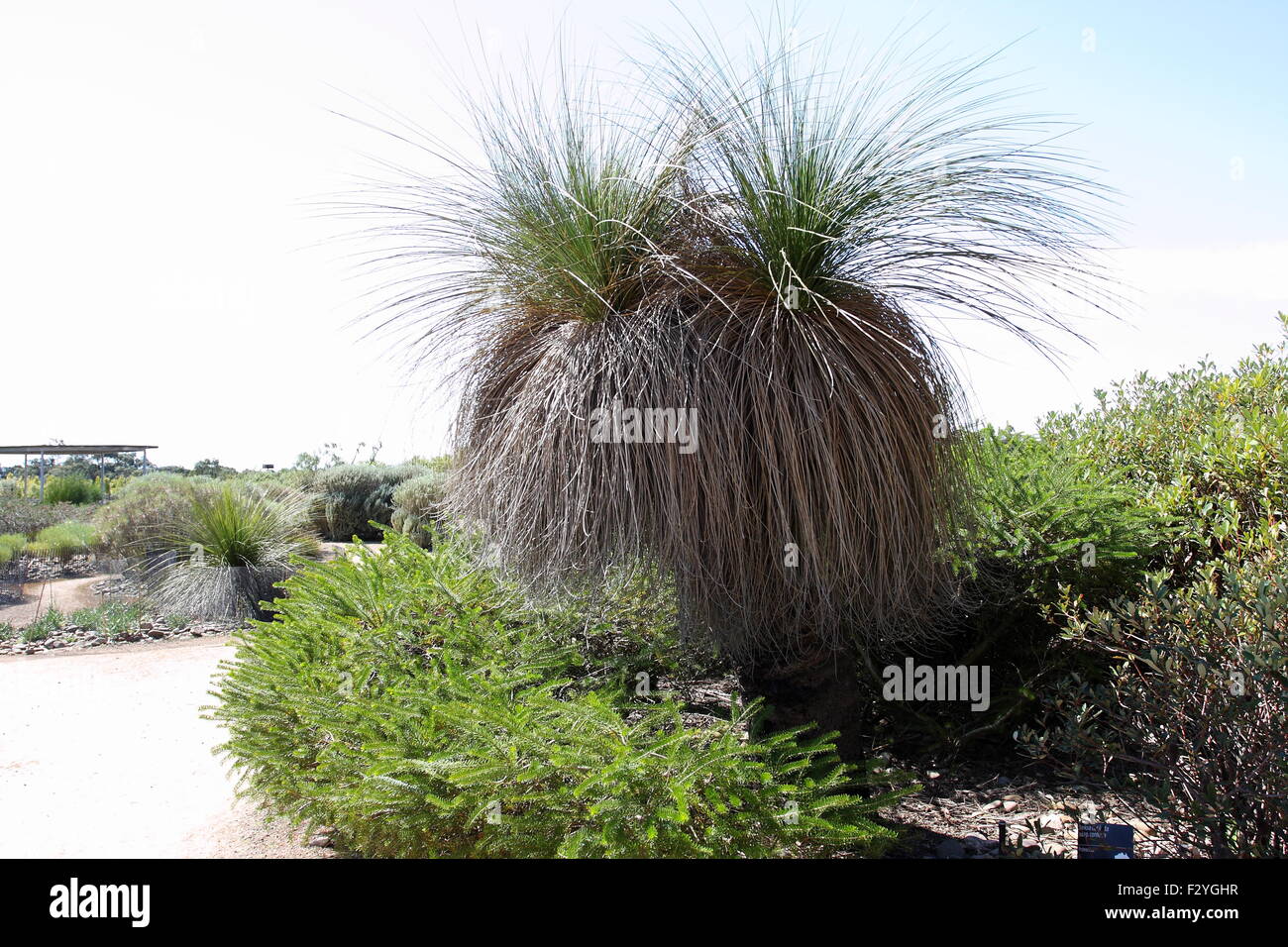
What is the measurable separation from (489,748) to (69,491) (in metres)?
21.3

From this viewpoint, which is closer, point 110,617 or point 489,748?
point 489,748

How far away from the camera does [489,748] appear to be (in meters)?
2.89

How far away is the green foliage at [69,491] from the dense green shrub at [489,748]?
18792 millimetres

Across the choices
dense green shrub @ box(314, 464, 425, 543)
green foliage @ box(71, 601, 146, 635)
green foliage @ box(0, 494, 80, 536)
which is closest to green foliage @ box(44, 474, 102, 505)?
green foliage @ box(0, 494, 80, 536)

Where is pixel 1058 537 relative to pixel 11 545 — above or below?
above

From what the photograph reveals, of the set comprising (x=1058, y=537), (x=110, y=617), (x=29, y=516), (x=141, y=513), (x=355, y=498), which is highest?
(x=1058, y=537)

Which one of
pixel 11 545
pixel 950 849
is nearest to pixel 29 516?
pixel 11 545

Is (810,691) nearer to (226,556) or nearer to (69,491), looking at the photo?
(226,556)

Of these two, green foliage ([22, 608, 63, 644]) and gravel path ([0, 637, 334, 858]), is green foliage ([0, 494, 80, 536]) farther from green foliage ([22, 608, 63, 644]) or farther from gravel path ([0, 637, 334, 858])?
gravel path ([0, 637, 334, 858])

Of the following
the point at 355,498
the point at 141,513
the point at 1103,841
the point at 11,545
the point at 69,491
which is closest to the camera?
the point at 1103,841

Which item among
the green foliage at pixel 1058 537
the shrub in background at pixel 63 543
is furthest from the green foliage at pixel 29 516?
the green foliage at pixel 1058 537

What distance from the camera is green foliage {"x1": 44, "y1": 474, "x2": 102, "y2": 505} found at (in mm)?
19423
